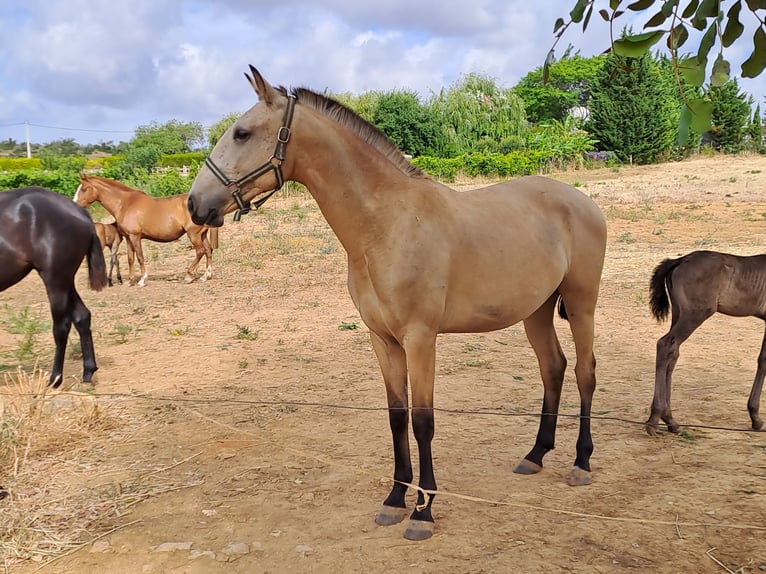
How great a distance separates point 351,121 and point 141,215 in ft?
34.2

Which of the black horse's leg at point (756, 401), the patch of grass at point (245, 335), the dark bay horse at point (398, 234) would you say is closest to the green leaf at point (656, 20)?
the dark bay horse at point (398, 234)

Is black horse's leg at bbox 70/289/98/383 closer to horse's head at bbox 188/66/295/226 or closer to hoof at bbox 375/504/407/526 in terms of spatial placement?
horse's head at bbox 188/66/295/226

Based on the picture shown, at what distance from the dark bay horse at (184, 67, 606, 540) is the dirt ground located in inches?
21.0

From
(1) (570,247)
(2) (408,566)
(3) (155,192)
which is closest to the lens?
(2) (408,566)

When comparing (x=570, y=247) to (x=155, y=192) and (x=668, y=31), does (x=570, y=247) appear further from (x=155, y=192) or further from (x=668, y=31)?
(x=155, y=192)

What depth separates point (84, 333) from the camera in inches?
257

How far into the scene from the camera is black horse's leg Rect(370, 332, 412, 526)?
11.9 feet

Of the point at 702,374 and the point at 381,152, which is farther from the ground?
the point at 381,152

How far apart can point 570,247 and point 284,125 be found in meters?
2.01

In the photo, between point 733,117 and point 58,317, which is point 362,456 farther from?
point 733,117

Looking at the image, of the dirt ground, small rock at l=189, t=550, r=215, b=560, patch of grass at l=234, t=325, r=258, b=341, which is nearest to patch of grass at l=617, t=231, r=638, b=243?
the dirt ground

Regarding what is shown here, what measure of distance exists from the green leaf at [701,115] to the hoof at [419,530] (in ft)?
8.08

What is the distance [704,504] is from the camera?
370 cm

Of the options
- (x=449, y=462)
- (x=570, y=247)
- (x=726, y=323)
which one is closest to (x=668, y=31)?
(x=570, y=247)
